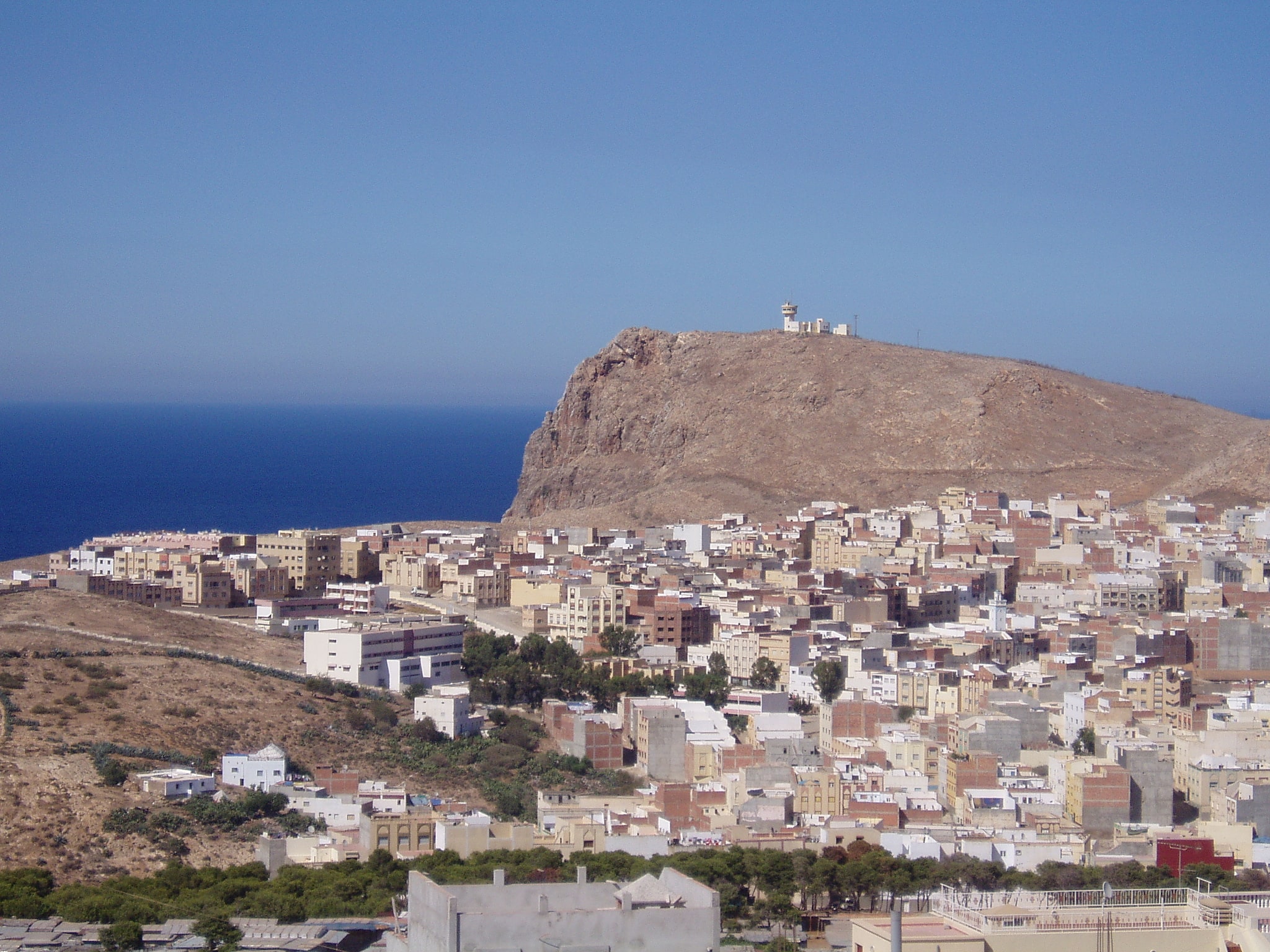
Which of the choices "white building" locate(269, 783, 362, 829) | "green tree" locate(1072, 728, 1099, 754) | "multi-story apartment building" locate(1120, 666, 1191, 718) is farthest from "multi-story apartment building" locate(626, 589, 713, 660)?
"white building" locate(269, 783, 362, 829)

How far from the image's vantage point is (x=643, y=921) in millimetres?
11148

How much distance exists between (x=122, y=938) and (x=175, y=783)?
29.4ft

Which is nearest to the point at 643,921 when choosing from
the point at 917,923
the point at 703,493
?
the point at 917,923

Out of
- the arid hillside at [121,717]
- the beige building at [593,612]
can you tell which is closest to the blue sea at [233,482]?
the arid hillside at [121,717]

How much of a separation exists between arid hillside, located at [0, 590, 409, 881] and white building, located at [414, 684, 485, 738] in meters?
0.55

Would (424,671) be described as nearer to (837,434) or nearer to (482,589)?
(482,589)

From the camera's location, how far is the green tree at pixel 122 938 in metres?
17.7

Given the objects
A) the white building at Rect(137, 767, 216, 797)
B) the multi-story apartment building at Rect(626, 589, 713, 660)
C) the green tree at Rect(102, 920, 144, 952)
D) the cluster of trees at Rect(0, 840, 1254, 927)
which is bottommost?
the green tree at Rect(102, 920, 144, 952)

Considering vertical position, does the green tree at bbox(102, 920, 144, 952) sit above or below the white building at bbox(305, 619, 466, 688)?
below

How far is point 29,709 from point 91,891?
9.38 meters

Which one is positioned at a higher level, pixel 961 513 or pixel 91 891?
pixel 961 513

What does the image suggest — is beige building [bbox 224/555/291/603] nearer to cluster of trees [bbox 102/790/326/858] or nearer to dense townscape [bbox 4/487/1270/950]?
dense townscape [bbox 4/487/1270/950]

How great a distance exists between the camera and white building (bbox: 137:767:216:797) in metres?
26.6

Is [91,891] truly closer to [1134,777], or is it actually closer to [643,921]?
[643,921]
